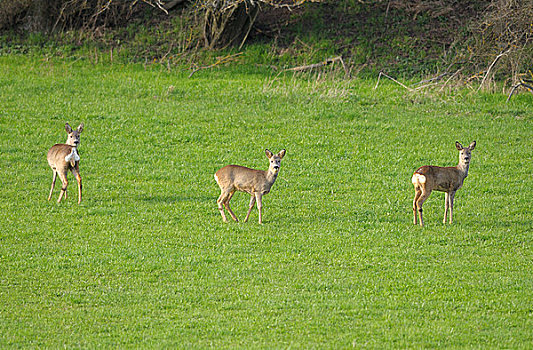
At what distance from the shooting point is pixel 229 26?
27.0 m

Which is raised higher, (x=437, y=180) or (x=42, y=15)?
(x=42, y=15)

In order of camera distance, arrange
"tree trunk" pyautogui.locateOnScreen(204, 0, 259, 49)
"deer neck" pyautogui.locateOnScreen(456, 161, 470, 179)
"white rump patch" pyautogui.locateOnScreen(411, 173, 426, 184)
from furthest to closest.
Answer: "tree trunk" pyautogui.locateOnScreen(204, 0, 259, 49), "deer neck" pyautogui.locateOnScreen(456, 161, 470, 179), "white rump patch" pyautogui.locateOnScreen(411, 173, 426, 184)

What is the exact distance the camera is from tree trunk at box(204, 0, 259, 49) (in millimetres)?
26734

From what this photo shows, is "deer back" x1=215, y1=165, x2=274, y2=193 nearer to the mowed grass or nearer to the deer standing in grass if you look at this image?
the mowed grass

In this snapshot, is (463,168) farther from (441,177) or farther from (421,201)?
(421,201)

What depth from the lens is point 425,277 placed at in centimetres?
955

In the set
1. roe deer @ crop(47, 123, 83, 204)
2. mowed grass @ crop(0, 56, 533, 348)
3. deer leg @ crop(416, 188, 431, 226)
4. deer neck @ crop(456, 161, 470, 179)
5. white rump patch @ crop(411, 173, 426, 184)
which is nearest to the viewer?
mowed grass @ crop(0, 56, 533, 348)

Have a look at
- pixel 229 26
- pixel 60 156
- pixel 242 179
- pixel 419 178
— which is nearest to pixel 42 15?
pixel 229 26

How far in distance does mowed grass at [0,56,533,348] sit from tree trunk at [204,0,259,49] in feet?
13.7

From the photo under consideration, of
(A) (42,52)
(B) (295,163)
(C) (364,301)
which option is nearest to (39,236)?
(C) (364,301)

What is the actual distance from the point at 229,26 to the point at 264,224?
16207 mm

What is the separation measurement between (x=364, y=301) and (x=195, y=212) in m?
4.73

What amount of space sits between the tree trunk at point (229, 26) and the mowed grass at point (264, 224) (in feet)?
13.7

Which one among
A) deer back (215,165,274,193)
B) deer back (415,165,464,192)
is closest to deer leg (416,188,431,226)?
deer back (415,165,464,192)
